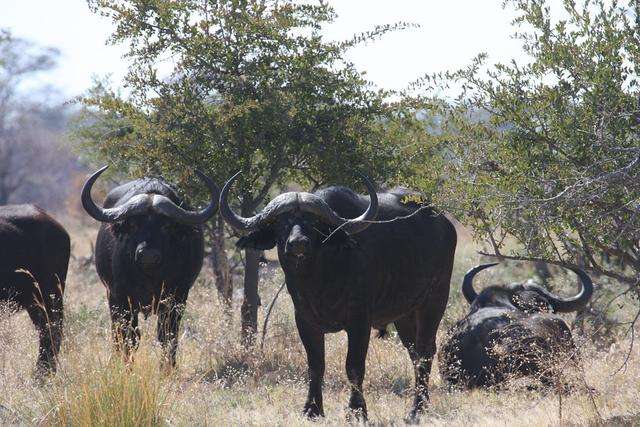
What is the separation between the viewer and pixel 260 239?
8.28m

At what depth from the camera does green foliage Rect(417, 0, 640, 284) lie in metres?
6.65

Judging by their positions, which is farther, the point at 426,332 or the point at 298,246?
the point at 426,332

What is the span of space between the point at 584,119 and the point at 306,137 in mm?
Answer: 4163

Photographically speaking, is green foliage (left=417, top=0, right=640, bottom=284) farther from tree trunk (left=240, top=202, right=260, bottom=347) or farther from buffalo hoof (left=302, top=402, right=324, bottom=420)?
tree trunk (left=240, top=202, right=260, bottom=347)

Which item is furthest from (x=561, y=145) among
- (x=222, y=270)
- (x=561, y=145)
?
(x=222, y=270)

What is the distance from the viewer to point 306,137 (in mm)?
10414

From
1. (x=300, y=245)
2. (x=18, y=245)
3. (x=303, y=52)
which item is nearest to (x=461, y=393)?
(x=300, y=245)

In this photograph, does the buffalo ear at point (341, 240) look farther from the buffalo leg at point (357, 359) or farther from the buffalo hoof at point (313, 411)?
the buffalo hoof at point (313, 411)

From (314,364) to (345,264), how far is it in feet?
2.76

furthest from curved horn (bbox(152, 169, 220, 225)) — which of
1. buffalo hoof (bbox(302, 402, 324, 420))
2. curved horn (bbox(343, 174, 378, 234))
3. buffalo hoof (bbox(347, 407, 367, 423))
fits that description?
buffalo hoof (bbox(347, 407, 367, 423))

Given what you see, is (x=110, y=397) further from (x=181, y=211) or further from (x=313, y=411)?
(x=181, y=211)

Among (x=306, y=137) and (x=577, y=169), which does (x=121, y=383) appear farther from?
(x=306, y=137)

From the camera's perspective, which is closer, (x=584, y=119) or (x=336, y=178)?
(x=584, y=119)

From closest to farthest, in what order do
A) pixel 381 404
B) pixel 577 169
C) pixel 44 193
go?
pixel 577 169, pixel 381 404, pixel 44 193
